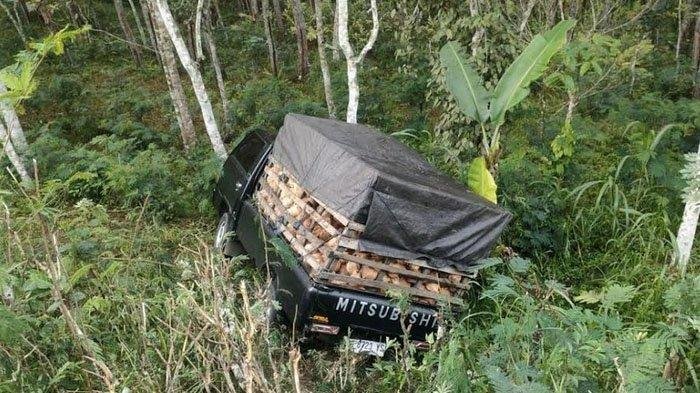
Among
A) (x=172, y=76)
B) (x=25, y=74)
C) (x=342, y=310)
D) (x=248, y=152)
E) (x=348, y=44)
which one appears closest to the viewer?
(x=25, y=74)

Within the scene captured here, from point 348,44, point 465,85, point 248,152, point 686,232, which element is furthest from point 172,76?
point 686,232

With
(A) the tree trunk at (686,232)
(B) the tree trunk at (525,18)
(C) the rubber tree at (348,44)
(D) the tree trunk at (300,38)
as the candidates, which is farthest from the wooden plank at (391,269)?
(D) the tree trunk at (300,38)

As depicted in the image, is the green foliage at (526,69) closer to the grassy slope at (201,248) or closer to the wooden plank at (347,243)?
the grassy slope at (201,248)

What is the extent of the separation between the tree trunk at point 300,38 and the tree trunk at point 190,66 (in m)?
6.16

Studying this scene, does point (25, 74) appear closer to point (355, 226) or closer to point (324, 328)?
point (355, 226)

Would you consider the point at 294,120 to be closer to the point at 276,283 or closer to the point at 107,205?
the point at 276,283

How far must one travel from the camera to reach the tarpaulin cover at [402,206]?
425cm

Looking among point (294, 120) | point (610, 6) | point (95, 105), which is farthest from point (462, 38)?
point (95, 105)

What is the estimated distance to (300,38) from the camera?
1486 cm

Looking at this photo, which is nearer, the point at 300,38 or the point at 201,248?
the point at 201,248

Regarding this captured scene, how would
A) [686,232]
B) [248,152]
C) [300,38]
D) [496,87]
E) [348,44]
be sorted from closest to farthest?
[686,232]
[496,87]
[248,152]
[348,44]
[300,38]

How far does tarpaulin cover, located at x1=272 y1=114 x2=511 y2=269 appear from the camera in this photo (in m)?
4.25

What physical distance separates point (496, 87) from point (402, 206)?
2.34 metres

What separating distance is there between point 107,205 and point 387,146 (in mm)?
4935
